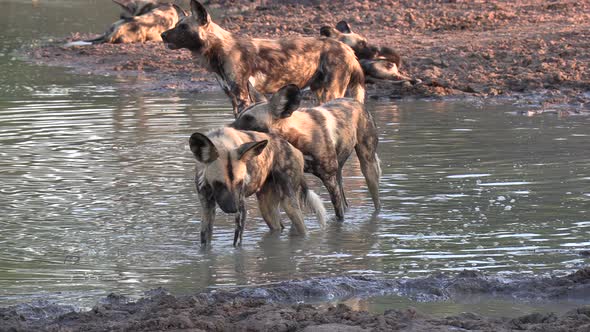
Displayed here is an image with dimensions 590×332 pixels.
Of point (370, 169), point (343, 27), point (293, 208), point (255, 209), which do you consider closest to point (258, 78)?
point (255, 209)

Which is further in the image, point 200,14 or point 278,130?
point 200,14

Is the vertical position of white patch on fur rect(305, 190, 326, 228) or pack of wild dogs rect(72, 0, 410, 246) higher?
pack of wild dogs rect(72, 0, 410, 246)

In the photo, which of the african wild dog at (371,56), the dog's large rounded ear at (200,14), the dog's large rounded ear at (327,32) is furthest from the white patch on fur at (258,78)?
the african wild dog at (371,56)

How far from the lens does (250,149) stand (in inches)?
282

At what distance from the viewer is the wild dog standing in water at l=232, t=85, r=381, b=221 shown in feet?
26.1

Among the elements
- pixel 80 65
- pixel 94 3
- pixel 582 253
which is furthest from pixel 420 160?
pixel 94 3

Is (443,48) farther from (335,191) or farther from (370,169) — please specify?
(335,191)

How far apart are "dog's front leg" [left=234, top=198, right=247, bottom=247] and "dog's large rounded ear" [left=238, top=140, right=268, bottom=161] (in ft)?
1.01

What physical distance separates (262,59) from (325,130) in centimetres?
317

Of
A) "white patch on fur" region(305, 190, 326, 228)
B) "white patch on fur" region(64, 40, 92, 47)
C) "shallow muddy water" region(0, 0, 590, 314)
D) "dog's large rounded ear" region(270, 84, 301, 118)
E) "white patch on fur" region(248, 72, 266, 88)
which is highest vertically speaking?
"dog's large rounded ear" region(270, 84, 301, 118)

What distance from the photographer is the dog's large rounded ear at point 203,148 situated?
696 cm

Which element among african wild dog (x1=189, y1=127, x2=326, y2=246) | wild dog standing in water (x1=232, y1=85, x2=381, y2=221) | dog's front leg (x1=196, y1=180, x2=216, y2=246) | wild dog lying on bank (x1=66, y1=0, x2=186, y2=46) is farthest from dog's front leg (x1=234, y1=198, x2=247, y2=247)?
wild dog lying on bank (x1=66, y1=0, x2=186, y2=46)

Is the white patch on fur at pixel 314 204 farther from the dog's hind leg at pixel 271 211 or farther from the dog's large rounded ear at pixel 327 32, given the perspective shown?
the dog's large rounded ear at pixel 327 32

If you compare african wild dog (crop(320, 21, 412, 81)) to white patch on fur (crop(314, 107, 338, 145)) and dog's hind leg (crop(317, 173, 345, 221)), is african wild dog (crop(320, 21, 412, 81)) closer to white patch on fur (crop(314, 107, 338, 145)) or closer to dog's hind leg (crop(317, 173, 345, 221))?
white patch on fur (crop(314, 107, 338, 145))
